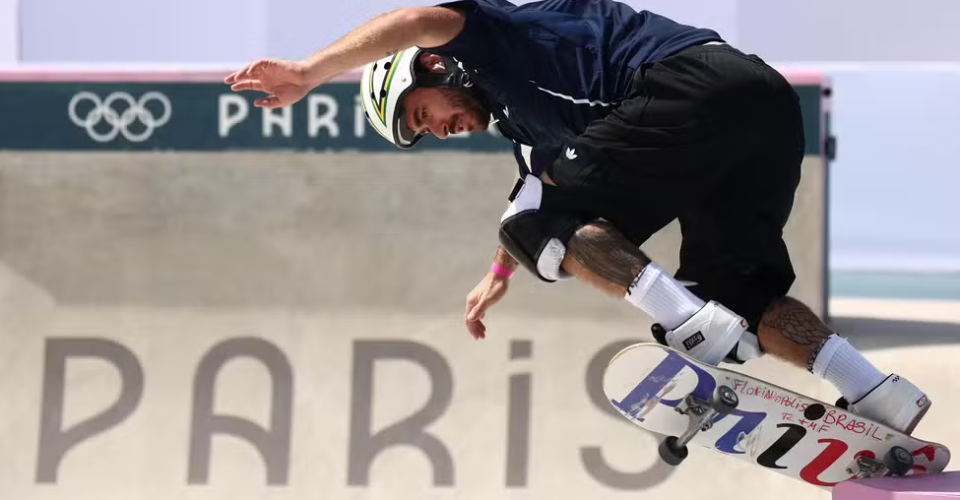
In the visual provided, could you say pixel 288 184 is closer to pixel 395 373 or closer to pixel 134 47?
pixel 395 373

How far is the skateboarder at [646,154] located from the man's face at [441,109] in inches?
3.8

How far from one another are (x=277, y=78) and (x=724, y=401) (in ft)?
5.06

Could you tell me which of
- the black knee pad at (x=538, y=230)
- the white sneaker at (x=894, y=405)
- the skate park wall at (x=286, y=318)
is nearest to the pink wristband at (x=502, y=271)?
the black knee pad at (x=538, y=230)

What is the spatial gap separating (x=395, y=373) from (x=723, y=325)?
11.5ft

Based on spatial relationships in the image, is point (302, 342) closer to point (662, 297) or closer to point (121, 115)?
point (121, 115)

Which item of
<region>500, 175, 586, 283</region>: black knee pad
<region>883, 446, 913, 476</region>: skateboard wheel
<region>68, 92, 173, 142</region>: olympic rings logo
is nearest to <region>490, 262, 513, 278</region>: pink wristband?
<region>500, 175, 586, 283</region>: black knee pad

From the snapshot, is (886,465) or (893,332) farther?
(893,332)

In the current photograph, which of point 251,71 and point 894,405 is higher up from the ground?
point 251,71

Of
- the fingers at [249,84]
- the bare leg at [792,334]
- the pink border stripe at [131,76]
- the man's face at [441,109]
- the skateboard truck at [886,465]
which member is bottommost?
the skateboard truck at [886,465]

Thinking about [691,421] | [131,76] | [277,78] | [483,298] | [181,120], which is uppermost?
[277,78]

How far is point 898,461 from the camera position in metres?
3.17

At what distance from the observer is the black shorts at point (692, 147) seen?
3098 mm

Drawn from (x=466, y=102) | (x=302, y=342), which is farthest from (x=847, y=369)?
(x=302, y=342)

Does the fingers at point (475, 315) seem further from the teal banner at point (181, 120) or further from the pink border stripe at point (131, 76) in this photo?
the pink border stripe at point (131, 76)
